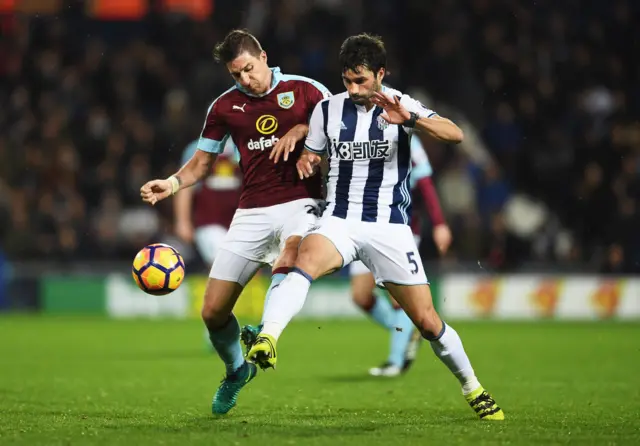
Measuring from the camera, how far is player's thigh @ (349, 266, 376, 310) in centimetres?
1038

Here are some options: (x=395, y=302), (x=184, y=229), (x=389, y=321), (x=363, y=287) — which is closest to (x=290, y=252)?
(x=395, y=302)

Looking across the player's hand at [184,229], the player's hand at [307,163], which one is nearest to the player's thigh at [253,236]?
the player's hand at [307,163]

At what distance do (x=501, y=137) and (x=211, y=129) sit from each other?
12.6 m

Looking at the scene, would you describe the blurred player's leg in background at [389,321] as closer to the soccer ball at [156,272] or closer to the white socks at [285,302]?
the soccer ball at [156,272]

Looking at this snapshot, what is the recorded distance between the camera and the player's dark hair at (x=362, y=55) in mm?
6555

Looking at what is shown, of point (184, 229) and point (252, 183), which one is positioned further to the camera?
point (184, 229)

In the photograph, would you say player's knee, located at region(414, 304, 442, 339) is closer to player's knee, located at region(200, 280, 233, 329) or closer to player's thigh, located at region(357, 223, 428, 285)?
player's thigh, located at region(357, 223, 428, 285)

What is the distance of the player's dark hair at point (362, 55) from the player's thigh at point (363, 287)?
3.92 m

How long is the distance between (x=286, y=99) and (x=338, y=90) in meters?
12.1

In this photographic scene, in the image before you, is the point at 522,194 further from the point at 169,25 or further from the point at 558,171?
the point at 169,25

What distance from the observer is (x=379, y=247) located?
21.9 ft

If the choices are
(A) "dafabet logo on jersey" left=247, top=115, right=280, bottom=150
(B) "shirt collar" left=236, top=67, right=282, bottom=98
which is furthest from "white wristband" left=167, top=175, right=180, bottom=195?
(B) "shirt collar" left=236, top=67, right=282, bottom=98

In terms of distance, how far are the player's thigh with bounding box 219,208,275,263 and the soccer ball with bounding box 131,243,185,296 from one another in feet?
1.13

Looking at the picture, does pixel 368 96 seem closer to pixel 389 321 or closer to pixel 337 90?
pixel 389 321
